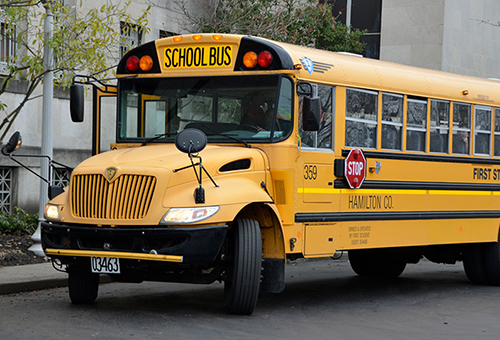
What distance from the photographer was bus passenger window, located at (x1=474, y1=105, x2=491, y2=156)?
35.2 ft

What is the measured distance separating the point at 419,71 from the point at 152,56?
3.33 metres

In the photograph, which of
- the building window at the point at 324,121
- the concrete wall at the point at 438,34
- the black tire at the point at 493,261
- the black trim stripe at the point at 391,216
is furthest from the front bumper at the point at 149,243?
the concrete wall at the point at 438,34

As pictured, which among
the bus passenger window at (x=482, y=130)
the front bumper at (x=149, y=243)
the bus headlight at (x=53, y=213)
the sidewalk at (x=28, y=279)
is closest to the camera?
the front bumper at (x=149, y=243)

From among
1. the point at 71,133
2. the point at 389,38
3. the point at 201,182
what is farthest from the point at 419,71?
the point at 389,38

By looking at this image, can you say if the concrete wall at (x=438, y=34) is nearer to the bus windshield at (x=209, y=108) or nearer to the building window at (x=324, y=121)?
the building window at (x=324, y=121)

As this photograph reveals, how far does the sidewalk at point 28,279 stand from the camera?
31.5ft

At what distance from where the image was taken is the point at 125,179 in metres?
7.47

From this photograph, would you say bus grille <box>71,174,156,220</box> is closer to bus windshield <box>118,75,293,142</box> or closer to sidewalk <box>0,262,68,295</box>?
bus windshield <box>118,75,293,142</box>

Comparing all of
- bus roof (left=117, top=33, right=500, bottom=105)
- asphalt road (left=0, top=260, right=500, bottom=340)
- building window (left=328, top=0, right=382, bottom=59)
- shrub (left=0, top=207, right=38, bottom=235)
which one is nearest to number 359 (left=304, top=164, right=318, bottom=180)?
bus roof (left=117, top=33, right=500, bottom=105)

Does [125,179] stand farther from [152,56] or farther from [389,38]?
[389,38]

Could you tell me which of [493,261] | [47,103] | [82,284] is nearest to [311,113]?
[82,284]

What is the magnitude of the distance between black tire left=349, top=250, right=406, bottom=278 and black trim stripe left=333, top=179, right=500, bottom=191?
1640mm

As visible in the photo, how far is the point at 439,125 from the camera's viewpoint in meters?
10.1

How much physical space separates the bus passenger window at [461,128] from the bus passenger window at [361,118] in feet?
5.16
